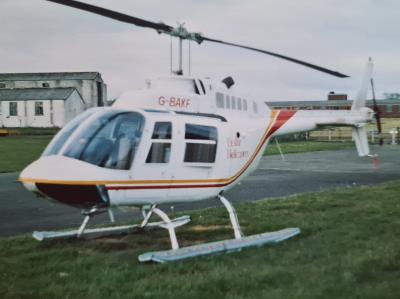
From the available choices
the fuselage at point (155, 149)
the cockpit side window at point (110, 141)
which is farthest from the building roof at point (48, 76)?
the cockpit side window at point (110, 141)

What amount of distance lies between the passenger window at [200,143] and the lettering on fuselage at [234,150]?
1.41 feet

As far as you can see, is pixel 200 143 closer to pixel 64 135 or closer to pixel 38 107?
pixel 64 135

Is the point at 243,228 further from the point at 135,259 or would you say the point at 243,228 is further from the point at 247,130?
the point at 135,259

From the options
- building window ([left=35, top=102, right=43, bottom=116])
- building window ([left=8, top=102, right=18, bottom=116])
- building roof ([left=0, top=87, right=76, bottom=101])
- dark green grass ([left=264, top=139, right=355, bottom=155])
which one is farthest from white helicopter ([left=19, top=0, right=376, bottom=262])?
building window ([left=8, top=102, right=18, bottom=116])

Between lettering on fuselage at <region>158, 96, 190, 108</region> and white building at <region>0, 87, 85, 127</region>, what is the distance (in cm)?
5330

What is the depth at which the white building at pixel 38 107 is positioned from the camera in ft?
200

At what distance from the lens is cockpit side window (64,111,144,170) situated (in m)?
7.73

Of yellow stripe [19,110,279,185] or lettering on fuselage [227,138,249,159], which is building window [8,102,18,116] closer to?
yellow stripe [19,110,279,185]

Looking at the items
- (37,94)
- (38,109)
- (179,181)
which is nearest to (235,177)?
(179,181)

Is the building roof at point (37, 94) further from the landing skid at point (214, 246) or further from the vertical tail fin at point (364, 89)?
the landing skid at point (214, 246)

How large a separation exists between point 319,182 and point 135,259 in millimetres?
12370

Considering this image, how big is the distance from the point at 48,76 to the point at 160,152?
2668 inches

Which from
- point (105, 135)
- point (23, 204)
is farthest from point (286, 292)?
point (23, 204)

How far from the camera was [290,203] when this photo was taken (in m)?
13.5
